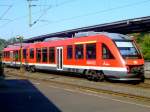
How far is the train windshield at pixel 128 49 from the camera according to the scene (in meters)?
24.5

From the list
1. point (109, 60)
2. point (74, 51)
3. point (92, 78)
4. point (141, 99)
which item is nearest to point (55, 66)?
point (74, 51)

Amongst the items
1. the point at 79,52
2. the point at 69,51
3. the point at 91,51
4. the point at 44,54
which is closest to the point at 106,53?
the point at 91,51

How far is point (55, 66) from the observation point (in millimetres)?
32750

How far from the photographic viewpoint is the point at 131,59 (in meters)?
24.4

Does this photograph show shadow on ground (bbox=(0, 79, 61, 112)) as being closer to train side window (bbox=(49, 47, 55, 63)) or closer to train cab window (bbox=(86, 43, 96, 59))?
train cab window (bbox=(86, 43, 96, 59))

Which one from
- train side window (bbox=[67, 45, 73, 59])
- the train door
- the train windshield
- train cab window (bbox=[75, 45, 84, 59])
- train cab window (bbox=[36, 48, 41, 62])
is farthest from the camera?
train cab window (bbox=[36, 48, 41, 62])

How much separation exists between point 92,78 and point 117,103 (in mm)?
11784

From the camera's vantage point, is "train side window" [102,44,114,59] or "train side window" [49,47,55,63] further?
"train side window" [49,47,55,63]

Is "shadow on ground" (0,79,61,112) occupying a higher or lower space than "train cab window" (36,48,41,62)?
lower

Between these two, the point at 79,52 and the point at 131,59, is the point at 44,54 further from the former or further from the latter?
the point at 131,59

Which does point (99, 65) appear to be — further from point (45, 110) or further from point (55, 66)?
point (45, 110)

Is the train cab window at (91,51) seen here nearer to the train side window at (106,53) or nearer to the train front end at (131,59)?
the train side window at (106,53)

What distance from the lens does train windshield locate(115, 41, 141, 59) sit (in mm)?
24469

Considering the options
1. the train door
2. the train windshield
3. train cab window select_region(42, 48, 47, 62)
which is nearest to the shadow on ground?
the train windshield
